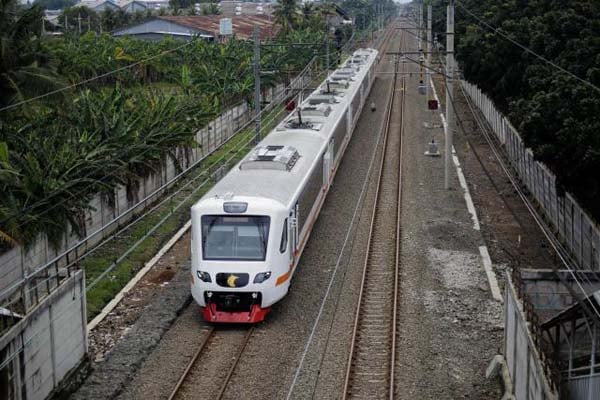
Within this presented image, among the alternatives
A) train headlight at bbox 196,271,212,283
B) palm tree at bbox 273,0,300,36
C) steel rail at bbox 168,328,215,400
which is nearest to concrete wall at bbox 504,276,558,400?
steel rail at bbox 168,328,215,400

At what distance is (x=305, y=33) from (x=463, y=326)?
54626mm

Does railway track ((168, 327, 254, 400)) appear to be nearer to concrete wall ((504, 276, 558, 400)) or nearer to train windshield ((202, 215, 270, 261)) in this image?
train windshield ((202, 215, 270, 261))

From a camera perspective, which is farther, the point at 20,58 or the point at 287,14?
the point at 287,14

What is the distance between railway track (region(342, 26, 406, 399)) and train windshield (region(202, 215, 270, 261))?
91.2 inches

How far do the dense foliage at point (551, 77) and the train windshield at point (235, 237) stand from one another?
263 inches

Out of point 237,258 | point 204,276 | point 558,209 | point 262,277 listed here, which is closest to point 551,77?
point 558,209

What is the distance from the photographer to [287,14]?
74188 millimetres

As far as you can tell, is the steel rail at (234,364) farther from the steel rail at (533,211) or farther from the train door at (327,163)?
the train door at (327,163)

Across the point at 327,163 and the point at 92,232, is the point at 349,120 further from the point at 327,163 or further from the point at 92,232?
the point at 92,232

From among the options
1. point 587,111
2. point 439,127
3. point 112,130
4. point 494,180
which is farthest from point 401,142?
point 587,111

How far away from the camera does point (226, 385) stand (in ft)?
44.9

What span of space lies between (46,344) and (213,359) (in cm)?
299

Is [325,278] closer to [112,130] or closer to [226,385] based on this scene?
[226,385]

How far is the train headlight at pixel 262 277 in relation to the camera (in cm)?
1574
